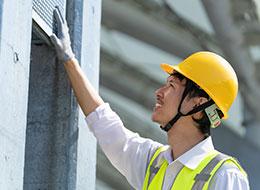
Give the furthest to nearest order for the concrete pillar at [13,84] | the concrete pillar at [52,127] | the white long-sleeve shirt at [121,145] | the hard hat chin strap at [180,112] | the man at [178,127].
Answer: the white long-sleeve shirt at [121,145], the concrete pillar at [52,127], the hard hat chin strap at [180,112], the man at [178,127], the concrete pillar at [13,84]

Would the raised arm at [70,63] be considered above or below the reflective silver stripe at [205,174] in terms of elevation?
above

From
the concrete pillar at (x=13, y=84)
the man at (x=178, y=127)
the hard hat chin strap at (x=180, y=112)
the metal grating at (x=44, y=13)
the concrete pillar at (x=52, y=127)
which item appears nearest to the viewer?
the concrete pillar at (x=13, y=84)

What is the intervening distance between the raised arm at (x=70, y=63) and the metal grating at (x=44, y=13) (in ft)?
0.14

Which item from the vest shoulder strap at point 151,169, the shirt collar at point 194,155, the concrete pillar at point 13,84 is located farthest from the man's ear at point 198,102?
the concrete pillar at point 13,84

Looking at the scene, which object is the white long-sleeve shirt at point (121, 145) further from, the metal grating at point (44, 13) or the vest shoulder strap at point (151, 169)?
the metal grating at point (44, 13)

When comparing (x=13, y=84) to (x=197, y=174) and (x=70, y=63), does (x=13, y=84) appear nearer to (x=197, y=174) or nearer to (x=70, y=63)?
(x=70, y=63)

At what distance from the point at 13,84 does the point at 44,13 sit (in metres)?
0.94

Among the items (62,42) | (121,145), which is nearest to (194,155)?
(121,145)

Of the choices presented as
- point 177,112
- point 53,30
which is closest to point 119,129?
point 177,112

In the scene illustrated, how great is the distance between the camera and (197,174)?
4.26m

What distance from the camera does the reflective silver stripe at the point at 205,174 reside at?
13.8 ft

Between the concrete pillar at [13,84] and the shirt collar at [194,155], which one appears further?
the shirt collar at [194,155]

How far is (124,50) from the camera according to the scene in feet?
54.0

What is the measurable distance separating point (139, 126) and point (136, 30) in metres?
6.07
